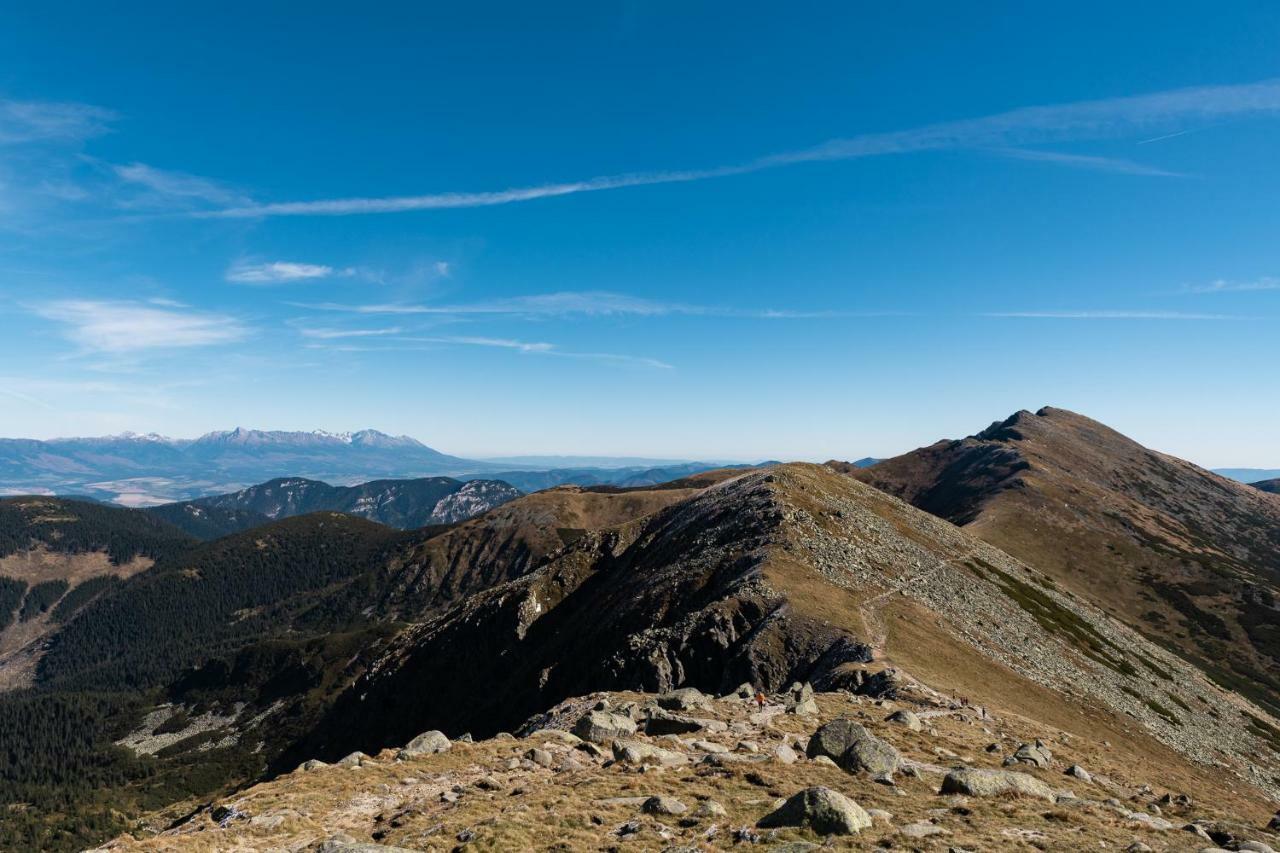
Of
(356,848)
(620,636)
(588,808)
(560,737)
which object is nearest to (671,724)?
(560,737)

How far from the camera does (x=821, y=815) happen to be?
65.4ft

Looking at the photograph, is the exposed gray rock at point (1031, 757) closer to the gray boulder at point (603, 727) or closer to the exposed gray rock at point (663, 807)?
the exposed gray rock at point (663, 807)

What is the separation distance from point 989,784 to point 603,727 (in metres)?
18.4

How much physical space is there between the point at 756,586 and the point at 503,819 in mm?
48058

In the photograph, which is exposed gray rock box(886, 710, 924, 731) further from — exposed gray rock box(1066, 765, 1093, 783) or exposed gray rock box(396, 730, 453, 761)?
exposed gray rock box(396, 730, 453, 761)

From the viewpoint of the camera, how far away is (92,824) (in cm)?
19112

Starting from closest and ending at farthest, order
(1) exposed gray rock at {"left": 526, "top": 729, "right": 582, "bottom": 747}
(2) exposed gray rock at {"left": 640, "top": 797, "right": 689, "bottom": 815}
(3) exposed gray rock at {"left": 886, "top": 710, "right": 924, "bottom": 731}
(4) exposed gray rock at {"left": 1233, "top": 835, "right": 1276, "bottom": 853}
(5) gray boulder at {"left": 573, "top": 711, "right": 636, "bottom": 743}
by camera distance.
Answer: (4) exposed gray rock at {"left": 1233, "top": 835, "right": 1276, "bottom": 853} < (2) exposed gray rock at {"left": 640, "top": 797, "right": 689, "bottom": 815} < (1) exposed gray rock at {"left": 526, "top": 729, "right": 582, "bottom": 747} < (5) gray boulder at {"left": 573, "top": 711, "right": 636, "bottom": 743} < (3) exposed gray rock at {"left": 886, "top": 710, "right": 924, "bottom": 731}

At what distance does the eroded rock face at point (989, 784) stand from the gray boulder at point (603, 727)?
52.6 ft

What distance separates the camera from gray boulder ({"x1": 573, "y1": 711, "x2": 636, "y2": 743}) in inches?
1305

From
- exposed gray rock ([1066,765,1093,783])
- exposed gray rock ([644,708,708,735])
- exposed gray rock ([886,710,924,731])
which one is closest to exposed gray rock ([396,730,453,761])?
exposed gray rock ([644,708,708,735])

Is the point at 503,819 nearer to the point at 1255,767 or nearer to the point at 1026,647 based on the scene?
the point at 1026,647

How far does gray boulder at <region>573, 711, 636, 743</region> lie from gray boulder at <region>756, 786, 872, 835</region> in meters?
14.0

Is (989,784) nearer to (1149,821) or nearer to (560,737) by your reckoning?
(1149,821)

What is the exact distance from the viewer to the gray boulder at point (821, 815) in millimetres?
19688
